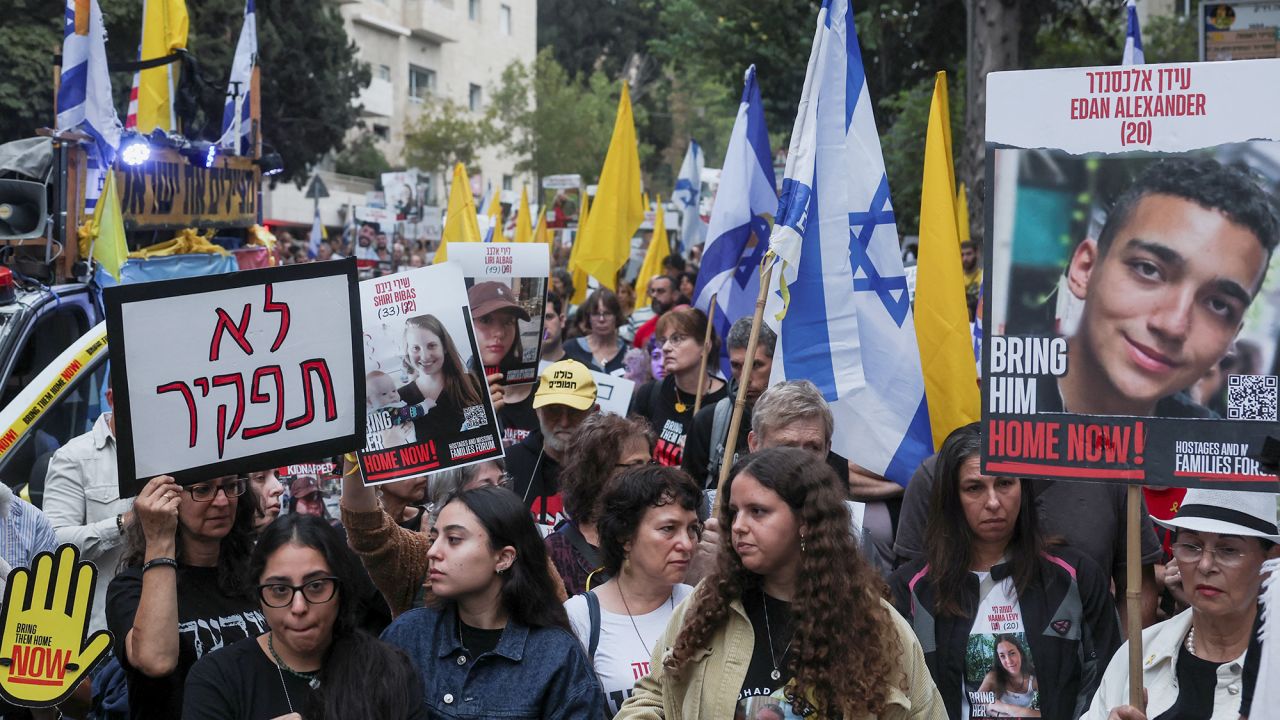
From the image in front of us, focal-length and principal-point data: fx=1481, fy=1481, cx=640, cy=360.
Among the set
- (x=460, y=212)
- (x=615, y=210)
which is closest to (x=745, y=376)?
(x=615, y=210)

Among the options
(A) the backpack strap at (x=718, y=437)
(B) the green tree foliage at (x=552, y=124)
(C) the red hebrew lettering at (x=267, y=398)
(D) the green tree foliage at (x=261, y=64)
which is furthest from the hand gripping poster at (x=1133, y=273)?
(B) the green tree foliage at (x=552, y=124)

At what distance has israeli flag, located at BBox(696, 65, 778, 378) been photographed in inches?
316

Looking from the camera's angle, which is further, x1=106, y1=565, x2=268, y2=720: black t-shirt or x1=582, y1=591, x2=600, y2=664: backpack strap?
x1=582, y1=591, x2=600, y2=664: backpack strap

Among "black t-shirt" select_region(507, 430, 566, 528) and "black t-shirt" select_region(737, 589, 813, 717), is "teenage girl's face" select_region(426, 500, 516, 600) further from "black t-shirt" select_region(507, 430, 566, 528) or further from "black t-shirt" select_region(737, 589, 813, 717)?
"black t-shirt" select_region(507, 430, 566, 528)

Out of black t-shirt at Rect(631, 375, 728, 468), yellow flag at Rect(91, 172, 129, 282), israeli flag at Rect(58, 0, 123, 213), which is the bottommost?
black t-shirt at Rect(631, 375, 728, 468)

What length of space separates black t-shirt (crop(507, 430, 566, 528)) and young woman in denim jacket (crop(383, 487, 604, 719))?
2.30 metres

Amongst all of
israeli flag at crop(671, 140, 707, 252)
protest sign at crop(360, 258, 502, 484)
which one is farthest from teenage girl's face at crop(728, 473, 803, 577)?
israeli flag at crop(671, 140, 707, 252)

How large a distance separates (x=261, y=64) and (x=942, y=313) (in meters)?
33.5

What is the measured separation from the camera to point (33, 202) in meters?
8.72

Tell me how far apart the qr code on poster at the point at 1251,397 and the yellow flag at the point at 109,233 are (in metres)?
6.91

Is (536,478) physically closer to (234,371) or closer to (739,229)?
(739,229)

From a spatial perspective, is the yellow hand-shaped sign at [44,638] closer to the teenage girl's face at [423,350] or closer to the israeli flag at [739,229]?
the teenage girl's face at [423,350]

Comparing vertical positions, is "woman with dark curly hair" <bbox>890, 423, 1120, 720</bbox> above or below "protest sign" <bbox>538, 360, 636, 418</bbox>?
below

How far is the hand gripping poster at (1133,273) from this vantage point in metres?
3.51
